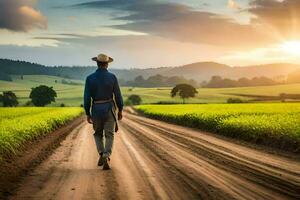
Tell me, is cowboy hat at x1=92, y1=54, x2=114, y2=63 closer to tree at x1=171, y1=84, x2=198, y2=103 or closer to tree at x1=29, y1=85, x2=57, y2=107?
tree at x1=29, y1=85, x2=57, y2=107

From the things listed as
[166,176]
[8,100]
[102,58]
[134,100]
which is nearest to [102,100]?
[102,58]

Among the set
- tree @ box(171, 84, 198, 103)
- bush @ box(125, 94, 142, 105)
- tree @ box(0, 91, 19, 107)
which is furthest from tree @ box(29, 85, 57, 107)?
tree @ box(171, 84, 198, 103)

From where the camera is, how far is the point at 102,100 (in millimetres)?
12914

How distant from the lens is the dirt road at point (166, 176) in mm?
8547

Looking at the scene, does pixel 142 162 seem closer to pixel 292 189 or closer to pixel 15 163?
pixel 15 163

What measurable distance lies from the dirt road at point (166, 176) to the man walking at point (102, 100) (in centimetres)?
84

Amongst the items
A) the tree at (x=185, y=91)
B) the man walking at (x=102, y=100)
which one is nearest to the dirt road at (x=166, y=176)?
the man walking at (x=102, y=100)

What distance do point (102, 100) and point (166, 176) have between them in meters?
3.34

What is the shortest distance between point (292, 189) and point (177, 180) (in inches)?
89.7

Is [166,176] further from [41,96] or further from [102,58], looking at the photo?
[41,96]

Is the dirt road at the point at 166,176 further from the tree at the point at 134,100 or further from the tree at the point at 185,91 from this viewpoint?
the tree at the point at 134,100

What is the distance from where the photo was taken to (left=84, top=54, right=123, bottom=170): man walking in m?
12.8

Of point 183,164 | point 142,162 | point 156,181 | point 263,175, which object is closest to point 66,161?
point 142,162

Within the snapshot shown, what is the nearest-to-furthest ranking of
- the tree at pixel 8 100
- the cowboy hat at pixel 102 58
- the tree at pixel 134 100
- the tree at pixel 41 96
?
the cowboy hat at pixel 102 58 < the tree at pixel 41 96 < the tree at pixel 8 100 < the tree at pixel 134 100
